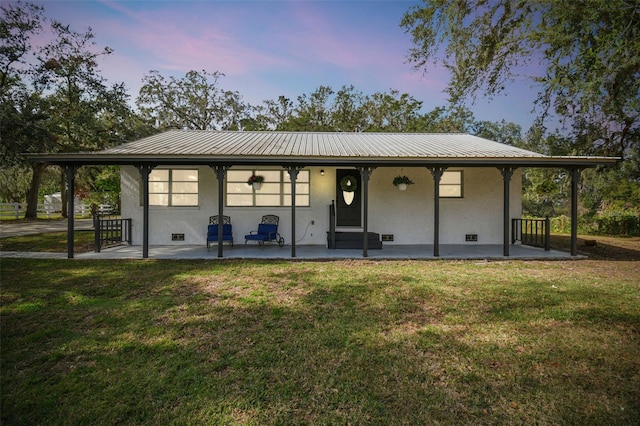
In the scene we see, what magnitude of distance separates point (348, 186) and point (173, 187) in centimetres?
546

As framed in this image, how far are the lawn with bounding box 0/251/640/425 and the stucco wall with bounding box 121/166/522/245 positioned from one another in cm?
406

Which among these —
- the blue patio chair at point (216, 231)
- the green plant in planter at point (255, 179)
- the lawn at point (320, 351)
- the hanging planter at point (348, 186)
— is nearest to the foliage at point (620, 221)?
the lawn at point (320, 351)

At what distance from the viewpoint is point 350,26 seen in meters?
9.91

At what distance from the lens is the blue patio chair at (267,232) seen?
8.81 meters

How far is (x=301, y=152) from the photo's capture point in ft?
28.4

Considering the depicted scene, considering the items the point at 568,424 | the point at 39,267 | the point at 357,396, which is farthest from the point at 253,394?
the point at 39,267

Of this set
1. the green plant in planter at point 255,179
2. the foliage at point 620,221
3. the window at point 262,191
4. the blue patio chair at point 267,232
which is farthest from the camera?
the foliage at point 620,221

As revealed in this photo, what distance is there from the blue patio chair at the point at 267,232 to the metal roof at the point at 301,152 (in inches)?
86.0

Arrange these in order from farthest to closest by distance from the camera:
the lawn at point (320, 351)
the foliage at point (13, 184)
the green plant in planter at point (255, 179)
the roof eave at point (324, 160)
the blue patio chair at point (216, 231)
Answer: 1. the foliage at point (13, 184)
2. the green plant in planter at point (255, 179)
3. the blue patio chair at point (216, 231)
4. the roof eave at point (324, 160)
5. the lawn at point (320, 351)

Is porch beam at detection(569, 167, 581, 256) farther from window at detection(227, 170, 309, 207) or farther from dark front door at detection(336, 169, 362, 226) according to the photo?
window at detection(227, 170, 309, 207)

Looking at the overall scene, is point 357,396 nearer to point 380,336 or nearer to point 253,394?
point 253,394

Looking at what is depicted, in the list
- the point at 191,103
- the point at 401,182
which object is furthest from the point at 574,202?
the point at 191,103

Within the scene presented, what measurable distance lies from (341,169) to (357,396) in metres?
8.02

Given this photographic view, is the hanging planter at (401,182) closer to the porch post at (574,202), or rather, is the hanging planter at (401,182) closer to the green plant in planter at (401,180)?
the green plant in planter at (401,180)
